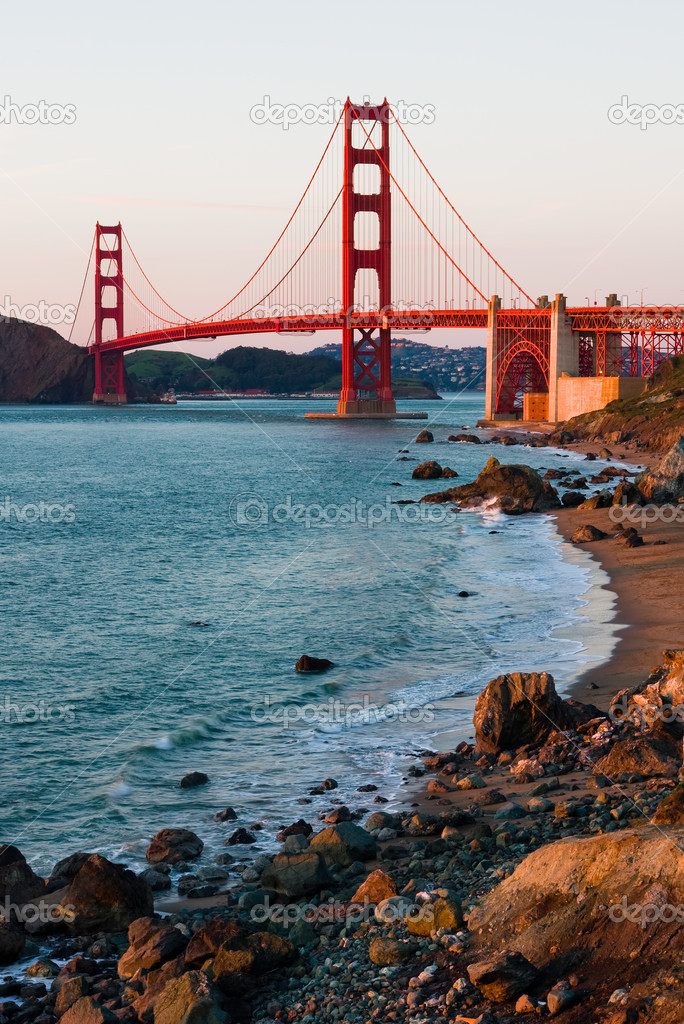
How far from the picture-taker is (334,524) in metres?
37.5

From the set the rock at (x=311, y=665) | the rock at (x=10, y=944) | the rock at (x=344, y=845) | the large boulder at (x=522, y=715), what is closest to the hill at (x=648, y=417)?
the rock at (x=311, y=665)

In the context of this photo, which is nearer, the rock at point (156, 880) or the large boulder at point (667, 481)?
the rock at point (156, 880)

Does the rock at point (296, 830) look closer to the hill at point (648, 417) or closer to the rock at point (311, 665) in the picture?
the rock at point (311, 665)

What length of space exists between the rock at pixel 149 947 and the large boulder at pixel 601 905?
2.12 metres

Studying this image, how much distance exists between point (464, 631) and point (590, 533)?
10.2m

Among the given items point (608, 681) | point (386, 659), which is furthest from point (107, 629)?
point (608, 681)

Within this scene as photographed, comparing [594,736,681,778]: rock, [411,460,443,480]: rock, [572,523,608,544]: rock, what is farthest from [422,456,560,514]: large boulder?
[594,736,681,778]: rock

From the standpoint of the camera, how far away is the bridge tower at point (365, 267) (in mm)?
96625

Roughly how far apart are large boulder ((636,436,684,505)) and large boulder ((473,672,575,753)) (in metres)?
21.5

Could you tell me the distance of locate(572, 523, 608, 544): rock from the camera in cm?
2797

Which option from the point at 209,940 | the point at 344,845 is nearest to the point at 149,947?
the point at 209,940

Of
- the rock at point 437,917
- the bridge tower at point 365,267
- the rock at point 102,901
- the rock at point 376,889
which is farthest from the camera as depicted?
the bridge tower at point 365,267

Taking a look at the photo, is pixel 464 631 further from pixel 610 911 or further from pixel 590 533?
pixel 610 911

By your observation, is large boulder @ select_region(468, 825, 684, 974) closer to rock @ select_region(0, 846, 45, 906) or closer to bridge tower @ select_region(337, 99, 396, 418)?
rock @ select_region(0, 846, 45, 906)
